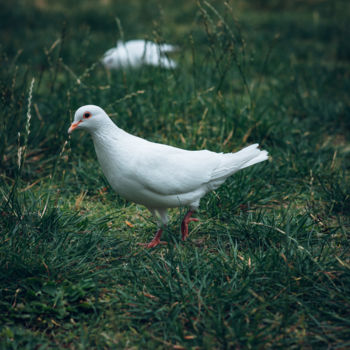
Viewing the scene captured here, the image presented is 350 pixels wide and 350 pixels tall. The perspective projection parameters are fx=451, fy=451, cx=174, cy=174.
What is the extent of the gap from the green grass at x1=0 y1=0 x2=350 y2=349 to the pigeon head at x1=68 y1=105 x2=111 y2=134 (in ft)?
0.90

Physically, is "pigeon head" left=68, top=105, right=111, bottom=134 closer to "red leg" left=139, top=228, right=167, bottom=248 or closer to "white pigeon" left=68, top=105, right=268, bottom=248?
"white pigeon" left=68, top=105, right=268, bottom=248

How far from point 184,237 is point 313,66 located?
370 centimetres

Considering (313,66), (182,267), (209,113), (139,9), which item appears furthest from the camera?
(139,9)

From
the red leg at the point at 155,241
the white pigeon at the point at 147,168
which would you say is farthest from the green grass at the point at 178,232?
the white pigeon at the point at 147,168

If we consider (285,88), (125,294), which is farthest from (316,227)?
(285,88)

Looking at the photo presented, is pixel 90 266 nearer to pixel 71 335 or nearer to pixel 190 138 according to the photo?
pixel 71 335

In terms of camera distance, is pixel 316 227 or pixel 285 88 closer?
pixel 316 227

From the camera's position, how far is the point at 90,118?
2697mm

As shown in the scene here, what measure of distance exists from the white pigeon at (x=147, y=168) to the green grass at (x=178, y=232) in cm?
25

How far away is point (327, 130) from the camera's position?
4.61m

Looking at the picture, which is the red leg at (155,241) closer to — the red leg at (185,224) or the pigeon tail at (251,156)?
the red leg at (185,224)

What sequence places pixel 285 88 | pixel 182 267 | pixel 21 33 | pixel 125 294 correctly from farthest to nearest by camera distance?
1. pixel 21 33
2. pixel 285 88
3. pixel 182 267
4. pixel 125 294

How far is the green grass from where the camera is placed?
222 cm

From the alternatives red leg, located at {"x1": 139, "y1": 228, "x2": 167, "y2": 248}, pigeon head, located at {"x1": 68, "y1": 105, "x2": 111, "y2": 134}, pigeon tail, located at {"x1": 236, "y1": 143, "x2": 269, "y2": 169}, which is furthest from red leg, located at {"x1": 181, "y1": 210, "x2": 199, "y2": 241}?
pigeon head, located at {"x1": 68, "y1": 105, "x2": 111, "y2": 134}
